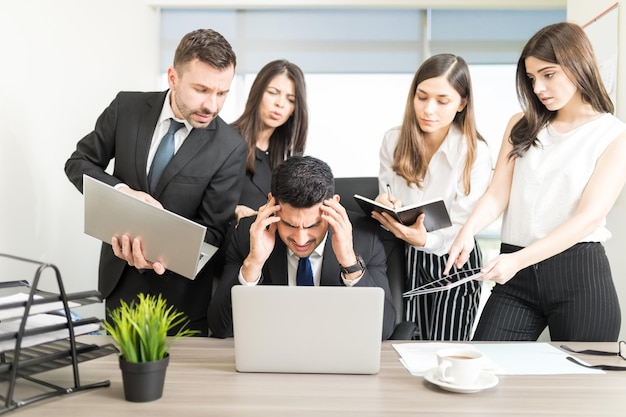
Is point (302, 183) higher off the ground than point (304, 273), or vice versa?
point (302, 183)

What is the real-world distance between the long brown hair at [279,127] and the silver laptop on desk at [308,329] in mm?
1244

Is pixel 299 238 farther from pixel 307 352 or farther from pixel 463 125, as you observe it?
pixel 463 125

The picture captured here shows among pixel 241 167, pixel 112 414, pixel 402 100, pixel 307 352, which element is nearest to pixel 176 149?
pixel 241 167

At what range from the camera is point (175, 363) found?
1.51 meters

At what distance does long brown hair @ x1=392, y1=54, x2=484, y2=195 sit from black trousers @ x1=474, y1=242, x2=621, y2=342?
1.52ft

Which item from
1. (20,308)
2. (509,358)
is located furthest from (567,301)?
(20,308)

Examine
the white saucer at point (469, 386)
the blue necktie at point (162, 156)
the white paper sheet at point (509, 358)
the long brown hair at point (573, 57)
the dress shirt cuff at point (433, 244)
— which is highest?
the long brown hair at point (573, 57)

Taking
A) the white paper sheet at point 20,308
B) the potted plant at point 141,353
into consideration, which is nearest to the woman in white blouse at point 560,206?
the potted plant at point 141,353

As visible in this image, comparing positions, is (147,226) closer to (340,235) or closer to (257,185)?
(340,235)

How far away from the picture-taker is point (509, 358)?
1.58 metres

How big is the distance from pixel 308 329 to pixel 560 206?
1.00m

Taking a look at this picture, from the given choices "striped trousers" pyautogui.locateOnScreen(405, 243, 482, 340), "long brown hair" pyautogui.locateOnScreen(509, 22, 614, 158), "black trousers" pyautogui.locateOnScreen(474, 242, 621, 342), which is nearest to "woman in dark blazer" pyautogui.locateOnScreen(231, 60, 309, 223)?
"striped trousers" pyautogui.locateOnScreen(405, 243, 482, 340)

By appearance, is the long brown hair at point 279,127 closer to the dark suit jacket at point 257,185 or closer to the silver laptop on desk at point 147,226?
the dark suit jacket at point 257,185

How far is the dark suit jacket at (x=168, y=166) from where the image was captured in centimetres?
223
